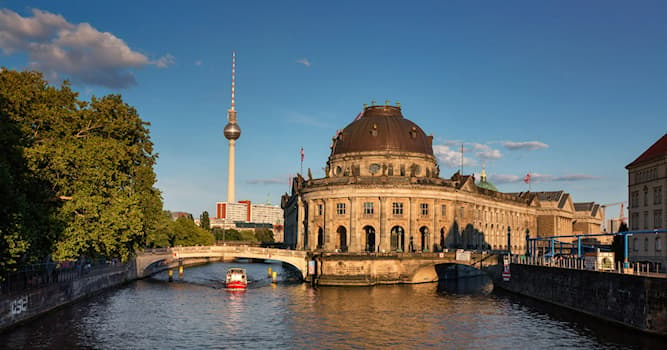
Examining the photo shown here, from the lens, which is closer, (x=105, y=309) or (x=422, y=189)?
(x=105, y=309)

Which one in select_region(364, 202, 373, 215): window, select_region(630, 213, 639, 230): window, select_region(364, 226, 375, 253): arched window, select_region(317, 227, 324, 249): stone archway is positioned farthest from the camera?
select_region(317, 227, 324, 249): stone archway

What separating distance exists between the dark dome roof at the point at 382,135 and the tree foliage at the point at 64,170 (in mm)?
61062

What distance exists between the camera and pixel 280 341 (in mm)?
50688

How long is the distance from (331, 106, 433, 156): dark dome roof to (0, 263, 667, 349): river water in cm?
4020

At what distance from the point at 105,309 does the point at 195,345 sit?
64.7 ft

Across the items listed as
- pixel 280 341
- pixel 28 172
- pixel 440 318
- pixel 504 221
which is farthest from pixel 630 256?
pixel 28 172

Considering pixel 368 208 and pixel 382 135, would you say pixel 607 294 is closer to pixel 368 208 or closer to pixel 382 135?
pixel 368 208

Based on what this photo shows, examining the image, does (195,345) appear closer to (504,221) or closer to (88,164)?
(88,164)

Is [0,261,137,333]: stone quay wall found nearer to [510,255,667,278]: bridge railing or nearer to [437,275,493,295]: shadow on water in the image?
[437,275,493,295]: shadow on water

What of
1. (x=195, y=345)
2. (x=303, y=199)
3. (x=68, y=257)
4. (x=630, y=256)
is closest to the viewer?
(x=195, y=345)

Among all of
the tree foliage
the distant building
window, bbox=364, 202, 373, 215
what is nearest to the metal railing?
the tree foliage

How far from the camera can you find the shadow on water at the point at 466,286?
92.4 m

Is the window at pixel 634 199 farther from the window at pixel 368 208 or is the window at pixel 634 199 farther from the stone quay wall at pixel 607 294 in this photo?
the window at pixel 368 208

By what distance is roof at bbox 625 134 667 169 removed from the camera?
8747 centimetres
